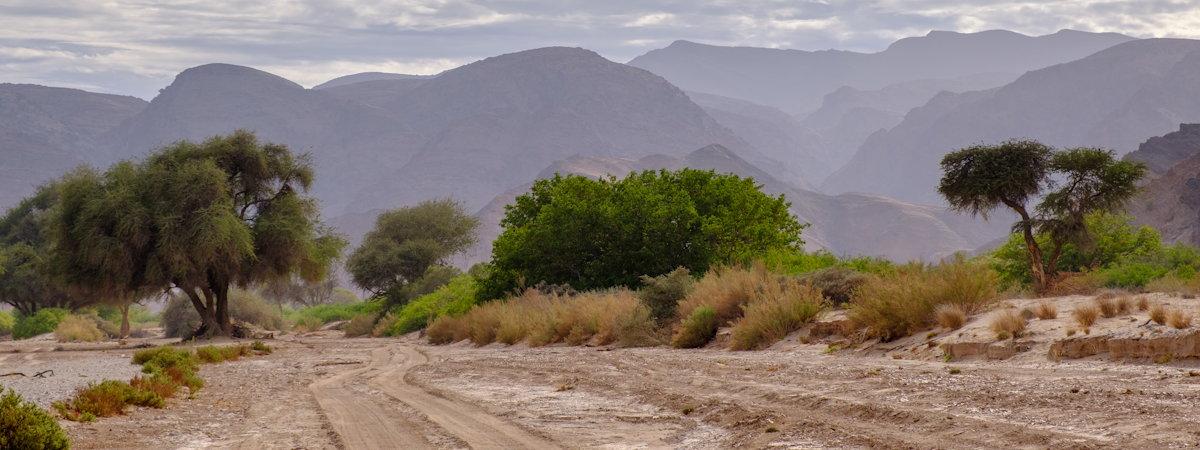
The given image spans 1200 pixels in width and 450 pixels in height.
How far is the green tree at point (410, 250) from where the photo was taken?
219 ft

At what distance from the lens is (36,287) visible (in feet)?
215

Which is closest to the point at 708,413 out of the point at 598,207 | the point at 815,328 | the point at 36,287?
the point at 815,328

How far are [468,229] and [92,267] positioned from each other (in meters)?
41.4

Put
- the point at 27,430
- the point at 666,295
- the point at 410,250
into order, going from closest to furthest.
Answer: the point at 27,430
the point at 666,295
the point at 410,250

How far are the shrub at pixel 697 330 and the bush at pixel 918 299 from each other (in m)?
4.11

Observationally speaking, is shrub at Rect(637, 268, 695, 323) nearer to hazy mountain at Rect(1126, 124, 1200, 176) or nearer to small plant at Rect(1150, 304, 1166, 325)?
small plant at Rect(1150, 304, 1166, 325)

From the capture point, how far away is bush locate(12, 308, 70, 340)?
59.2 m

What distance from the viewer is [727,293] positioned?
75.5ft

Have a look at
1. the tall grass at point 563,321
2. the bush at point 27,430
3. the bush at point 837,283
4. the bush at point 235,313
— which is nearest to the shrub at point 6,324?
the bush at point 235,313

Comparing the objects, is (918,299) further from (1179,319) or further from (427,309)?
(427,309)

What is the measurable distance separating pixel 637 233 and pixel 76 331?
32767mm

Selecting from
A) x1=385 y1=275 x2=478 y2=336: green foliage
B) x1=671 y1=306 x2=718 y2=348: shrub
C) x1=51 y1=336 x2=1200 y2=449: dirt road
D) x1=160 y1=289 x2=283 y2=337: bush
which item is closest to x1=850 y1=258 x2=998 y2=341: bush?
x1=51 y1=336 x2=1200 y2=449: dirt road

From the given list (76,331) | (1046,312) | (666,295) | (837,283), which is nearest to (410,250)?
(76,331)

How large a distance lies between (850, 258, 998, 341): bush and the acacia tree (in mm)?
14915
